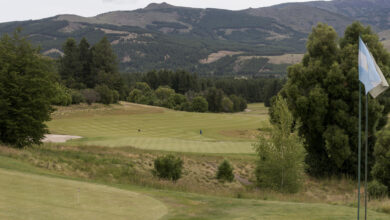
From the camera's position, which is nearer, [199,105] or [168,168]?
[168,168]

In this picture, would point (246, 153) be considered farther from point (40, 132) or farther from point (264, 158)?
point (40, 132)

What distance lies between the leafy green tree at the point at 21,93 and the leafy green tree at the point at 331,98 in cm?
1793

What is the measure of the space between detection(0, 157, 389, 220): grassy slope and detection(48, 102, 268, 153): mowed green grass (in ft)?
68.1

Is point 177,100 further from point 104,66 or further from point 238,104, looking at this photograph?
point 104,66

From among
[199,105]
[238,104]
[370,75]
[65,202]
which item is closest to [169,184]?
[65,202]

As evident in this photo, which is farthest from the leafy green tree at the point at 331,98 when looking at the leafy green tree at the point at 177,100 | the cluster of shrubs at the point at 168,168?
the leafy green tree at the point at 177,100

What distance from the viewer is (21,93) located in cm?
2658

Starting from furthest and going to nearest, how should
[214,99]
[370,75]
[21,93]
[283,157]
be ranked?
[214,99], [21,93], [283,157], [370,75]

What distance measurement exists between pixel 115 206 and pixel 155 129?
47457 millimetres

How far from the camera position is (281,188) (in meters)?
25.0

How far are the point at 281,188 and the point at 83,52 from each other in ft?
249

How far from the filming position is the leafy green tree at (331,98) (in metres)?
28.5

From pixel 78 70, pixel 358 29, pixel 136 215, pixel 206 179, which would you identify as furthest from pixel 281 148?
pixel 78 70

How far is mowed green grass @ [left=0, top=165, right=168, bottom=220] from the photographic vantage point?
10172mm
